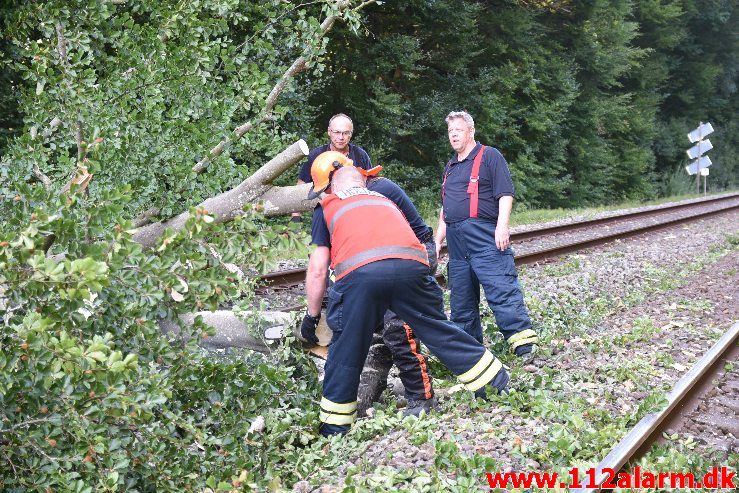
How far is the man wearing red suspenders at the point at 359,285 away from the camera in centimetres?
435

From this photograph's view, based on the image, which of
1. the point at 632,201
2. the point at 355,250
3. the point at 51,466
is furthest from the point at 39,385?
the point at 632,201

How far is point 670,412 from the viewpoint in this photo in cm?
477

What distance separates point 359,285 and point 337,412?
85 centimetres

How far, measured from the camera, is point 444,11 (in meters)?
19.7

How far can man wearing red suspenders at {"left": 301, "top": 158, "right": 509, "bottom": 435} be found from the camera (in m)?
4.35

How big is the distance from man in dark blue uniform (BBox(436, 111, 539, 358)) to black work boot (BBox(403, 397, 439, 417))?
4.20ft

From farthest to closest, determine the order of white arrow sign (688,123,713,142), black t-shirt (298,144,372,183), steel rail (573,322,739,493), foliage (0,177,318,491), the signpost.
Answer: the signpost < white arrow sign (688,123,713,142) < black t-shirt (298,144,372,183) < steel rail (573,322,739,493) < foliage (0,177,318,491)

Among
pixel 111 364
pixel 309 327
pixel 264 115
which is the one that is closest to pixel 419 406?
pixel 309 327

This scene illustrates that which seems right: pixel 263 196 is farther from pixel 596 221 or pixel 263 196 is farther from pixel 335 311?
pixel 596 221

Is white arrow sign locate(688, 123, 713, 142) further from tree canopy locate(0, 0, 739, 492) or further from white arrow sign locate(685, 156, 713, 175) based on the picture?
tree canopy locate(0, 0, 739, 492)

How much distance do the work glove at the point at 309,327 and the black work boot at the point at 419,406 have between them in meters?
0.78

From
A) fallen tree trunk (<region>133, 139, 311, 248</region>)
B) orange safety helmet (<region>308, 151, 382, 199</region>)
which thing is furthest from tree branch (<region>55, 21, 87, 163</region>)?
orange safety helmet (<region>308, 151, 382, 199</region>)

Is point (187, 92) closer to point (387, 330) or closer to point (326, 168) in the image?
point (326, 168)

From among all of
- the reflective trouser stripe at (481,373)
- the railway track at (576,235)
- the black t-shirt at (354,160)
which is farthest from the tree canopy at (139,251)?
the railway track at (576,235)
